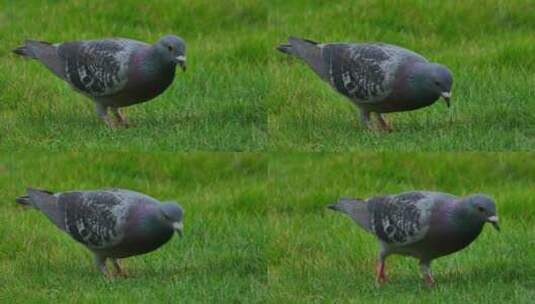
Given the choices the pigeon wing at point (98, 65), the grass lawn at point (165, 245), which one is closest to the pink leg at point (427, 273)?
the grass lawn at point (165, 245)

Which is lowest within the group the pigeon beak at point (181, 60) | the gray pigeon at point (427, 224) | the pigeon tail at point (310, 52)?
the gray pigeon at point (427, 224)

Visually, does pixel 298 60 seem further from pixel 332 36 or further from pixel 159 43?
pixel 159 43

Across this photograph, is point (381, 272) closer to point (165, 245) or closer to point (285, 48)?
point (165, 245)

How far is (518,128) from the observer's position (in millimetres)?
13086

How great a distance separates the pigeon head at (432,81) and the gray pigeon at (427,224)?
736 millimetres

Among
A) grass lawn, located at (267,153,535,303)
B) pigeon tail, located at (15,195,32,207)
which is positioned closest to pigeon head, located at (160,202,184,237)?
grass lawn, located at (267,153,535,303)

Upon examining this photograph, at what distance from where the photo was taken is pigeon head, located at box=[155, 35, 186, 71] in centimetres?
1254

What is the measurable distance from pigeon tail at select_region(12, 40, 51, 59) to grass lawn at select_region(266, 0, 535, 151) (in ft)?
5.77

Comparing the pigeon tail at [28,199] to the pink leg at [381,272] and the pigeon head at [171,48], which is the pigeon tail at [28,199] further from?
the pink leg at [381,272]

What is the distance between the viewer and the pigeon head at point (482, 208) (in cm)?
1251

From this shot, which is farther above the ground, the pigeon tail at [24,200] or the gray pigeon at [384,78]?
the gray pigeon at [384,78]

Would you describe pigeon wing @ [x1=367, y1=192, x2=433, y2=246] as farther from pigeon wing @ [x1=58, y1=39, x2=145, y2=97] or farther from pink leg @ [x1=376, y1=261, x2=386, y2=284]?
pigeon wing @ [x1=58, y1=39, x2=145, y2=97]

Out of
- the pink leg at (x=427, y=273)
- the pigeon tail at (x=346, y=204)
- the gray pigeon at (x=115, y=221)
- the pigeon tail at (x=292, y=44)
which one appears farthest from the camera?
the pigeon tail at (x=292, y=44)

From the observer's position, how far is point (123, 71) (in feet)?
41.4
